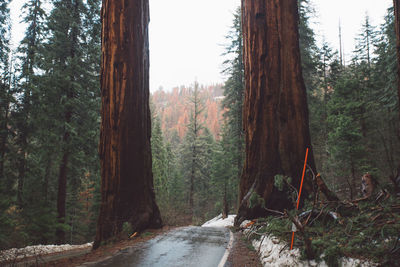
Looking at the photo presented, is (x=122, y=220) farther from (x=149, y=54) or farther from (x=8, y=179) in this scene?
(x=8, y=179)

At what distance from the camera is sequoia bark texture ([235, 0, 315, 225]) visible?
795 cm

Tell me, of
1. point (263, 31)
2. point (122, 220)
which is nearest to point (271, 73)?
point (263, 31)

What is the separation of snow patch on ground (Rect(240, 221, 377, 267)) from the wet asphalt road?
0.80 m

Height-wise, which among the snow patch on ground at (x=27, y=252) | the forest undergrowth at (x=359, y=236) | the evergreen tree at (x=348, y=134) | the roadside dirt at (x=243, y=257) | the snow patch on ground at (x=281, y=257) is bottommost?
the snow patch on ground at (x=27, y=252)

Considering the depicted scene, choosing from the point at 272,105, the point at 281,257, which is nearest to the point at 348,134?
the point at 272,105

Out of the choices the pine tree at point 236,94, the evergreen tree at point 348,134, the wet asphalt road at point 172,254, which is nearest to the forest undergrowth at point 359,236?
the wet asphalt road at point 172,254

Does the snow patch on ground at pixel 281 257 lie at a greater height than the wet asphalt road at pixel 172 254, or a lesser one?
greater

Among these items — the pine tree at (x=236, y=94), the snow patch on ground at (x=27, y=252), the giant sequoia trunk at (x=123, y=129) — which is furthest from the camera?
the pine tree at (x=236, y=94)

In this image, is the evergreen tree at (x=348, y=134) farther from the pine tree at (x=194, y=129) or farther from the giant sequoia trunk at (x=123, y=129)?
the pine tree at (x=194, y=129)

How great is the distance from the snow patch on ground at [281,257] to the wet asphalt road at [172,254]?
80cm

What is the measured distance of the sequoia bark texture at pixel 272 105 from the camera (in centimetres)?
795

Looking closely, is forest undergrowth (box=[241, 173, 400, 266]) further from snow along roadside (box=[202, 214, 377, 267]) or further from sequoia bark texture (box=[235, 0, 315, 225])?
sequoia bark texture (box=[235, 0, 315, 225])

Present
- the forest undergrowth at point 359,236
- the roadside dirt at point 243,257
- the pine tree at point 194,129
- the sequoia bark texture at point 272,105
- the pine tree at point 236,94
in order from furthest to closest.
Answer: the pine tree at point 194,129, the pine tree at point 236,94, the sequoia bark texture at point 272,105, the roadside dirt at point 243,257, the forest undergrowth at point 359,236

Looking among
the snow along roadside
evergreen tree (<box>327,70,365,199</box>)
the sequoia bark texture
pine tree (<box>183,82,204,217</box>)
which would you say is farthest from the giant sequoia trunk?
pine tree (<box>183,82,204,217</box>)
